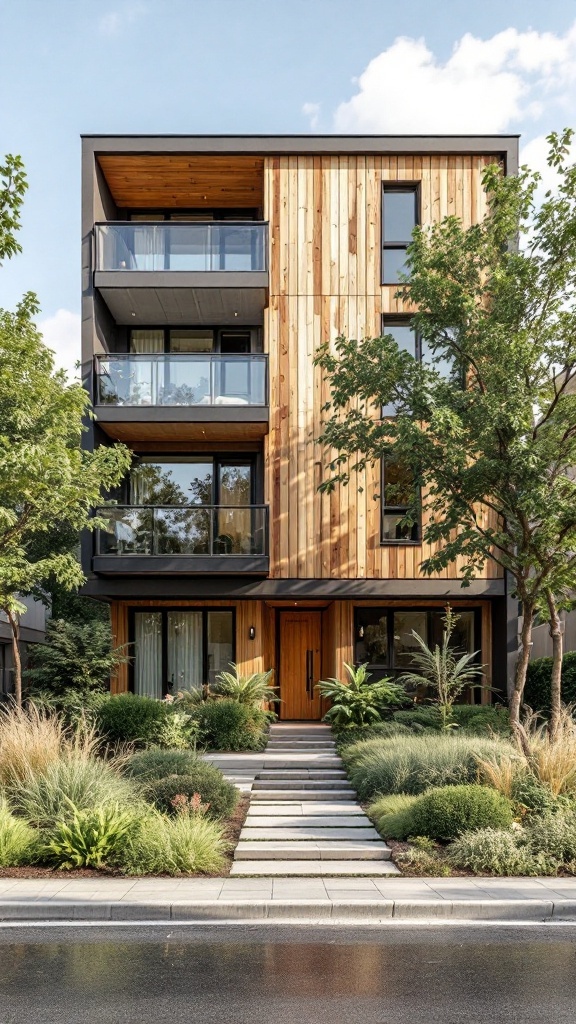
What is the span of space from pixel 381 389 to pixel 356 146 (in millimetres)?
8607

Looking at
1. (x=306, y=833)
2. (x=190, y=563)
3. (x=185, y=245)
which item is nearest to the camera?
(x=306, y=833)

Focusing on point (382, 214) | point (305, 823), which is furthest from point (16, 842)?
point (382, 214)

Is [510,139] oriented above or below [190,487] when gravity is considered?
above

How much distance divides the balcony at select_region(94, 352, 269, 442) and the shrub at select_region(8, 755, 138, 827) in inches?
358

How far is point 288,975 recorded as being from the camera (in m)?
6.26

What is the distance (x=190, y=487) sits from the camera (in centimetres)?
1961

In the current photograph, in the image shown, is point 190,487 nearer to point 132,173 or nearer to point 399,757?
point 132,173

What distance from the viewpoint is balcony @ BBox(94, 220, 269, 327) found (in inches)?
730

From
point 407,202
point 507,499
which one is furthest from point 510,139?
point 507,499

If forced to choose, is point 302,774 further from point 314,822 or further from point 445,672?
point 445,672

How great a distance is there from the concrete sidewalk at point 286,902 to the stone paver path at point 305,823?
0.81 m

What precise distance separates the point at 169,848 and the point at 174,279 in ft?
42.9

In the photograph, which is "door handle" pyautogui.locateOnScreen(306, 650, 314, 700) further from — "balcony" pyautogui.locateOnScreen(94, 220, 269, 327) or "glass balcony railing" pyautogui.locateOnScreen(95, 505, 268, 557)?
"balcony" pyautogui.locateOnScreen(94, 220, 269, 327)

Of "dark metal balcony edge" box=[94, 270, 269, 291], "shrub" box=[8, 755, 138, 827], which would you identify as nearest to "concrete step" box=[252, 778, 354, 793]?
"shrub" box=[8, 755, 138, 827]
